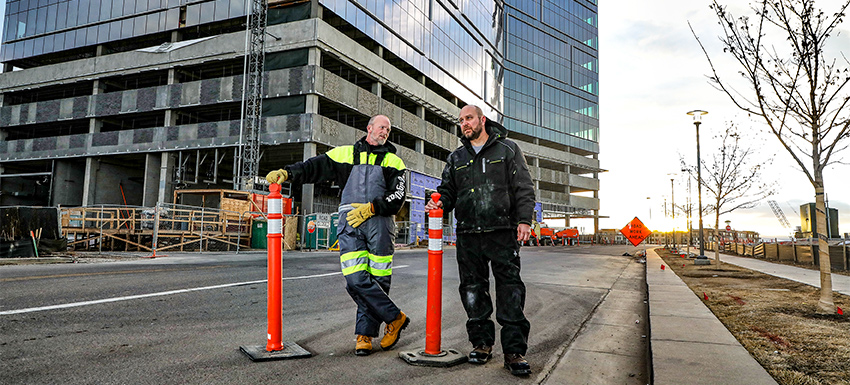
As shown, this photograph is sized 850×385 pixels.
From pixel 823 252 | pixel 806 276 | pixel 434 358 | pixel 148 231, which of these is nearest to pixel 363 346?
pixel 434 358

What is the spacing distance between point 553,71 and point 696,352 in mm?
79423

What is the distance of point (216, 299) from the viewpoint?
597cm

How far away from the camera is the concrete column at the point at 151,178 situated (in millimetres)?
36438

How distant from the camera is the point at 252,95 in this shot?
32375 millimetres

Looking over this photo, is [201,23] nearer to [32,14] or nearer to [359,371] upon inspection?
[32,14]

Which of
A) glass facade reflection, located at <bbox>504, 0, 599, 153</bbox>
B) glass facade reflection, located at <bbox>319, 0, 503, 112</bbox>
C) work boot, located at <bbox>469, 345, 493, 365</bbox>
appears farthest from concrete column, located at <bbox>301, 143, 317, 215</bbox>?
glass facade reflection, located at <bbox>504, 0, 599, 153</bbox>

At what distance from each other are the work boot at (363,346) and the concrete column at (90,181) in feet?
139

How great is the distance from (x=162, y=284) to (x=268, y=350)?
4.34 m

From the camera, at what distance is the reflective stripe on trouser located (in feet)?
12.3

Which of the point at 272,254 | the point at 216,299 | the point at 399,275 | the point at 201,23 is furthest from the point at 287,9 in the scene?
the point at 272,254

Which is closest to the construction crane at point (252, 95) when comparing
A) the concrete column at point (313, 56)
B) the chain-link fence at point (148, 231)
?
the concrete column at point (313, 56)

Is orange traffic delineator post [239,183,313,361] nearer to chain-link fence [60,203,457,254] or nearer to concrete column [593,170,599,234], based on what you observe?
chain-link fence [60,203,457,254]

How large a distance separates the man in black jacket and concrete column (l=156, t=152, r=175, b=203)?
36507 mm

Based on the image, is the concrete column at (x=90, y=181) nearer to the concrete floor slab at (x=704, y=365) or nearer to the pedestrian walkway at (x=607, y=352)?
the pedestrian walkway at (x=607, y=352)
